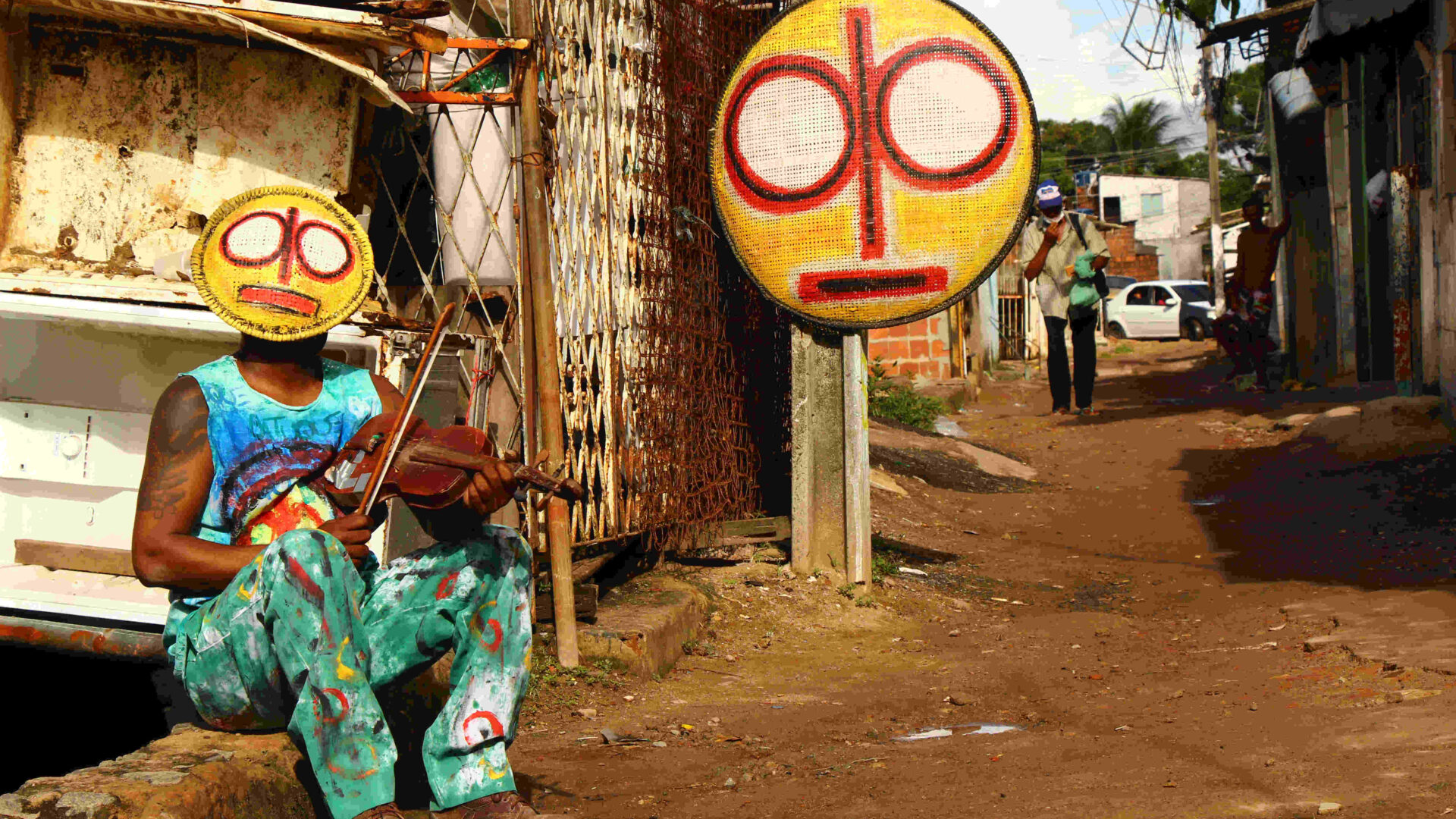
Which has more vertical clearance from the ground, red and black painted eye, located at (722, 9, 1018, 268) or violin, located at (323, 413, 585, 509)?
red and black painted eye, located at (722, 9, 1018, 268)

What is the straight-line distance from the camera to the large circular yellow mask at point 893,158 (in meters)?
2.95

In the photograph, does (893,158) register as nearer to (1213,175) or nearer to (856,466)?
(856,466)

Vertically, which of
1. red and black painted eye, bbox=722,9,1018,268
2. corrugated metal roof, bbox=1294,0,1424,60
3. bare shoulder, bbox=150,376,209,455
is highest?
corrugated metal roof, bbox=1294,0,1424,60

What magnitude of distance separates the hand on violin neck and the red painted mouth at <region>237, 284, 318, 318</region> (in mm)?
505

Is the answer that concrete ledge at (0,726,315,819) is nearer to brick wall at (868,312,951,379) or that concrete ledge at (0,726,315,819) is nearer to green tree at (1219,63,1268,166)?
brick wall at (868,312,951,379)

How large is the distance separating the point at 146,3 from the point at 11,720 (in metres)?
2.43

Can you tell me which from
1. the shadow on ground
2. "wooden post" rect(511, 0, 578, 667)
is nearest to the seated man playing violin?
"wooden post" rect(511, 0, 578, 667)

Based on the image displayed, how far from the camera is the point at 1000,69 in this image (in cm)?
296

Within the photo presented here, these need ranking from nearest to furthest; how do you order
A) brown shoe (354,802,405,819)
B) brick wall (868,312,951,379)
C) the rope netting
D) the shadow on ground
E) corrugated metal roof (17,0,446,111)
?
brown shoe (354,802,405,819), corrugated metal roof (17,0,446,111), the rope netting, the shadow on ground, brick wall (868,312,951,379)

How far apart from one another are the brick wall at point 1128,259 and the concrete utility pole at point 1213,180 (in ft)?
28.1

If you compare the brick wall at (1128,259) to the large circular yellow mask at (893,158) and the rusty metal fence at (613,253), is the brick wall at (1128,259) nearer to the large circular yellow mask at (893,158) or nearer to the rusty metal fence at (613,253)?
the rusty metal fence at (613,253)

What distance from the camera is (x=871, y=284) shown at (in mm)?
2990

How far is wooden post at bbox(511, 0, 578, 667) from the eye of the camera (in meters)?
3.78

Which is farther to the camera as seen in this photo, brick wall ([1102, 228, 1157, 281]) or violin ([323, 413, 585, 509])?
brick wall ([1102, 228, 1157, 281])
